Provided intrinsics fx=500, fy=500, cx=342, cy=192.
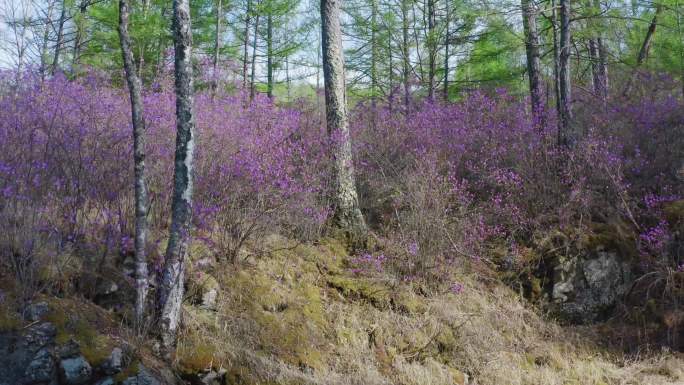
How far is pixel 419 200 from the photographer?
682cm

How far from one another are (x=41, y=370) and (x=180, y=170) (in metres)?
1.89

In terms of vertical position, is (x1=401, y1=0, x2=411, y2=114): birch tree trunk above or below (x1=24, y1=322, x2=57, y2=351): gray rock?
above

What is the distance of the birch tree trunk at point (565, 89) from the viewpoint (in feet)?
26.2

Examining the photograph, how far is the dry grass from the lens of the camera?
473 cm

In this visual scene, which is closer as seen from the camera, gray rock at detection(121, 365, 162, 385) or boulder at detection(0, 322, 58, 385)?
boulder at detection(0, 322, 58, 385)

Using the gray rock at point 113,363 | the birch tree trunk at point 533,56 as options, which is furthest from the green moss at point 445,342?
the birch tree trunk at point 533,56

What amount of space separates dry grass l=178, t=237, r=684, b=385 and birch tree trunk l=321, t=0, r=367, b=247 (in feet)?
1.61

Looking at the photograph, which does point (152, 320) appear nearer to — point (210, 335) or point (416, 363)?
point (210, 335)

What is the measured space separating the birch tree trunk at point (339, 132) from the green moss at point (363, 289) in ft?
2.70

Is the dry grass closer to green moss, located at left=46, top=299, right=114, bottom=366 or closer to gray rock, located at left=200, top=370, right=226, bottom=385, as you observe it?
gray rock, located at left=200, top=370, right=226, bottom=385

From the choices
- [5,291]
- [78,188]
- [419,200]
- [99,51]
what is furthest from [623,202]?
[99,51]

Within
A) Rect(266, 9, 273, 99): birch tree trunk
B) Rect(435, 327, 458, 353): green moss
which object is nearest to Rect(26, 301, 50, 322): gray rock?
Rect(435, 327, 458, 353): green moss

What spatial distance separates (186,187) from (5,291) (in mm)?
1606

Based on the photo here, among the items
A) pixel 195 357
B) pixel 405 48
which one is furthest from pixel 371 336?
pixel 405 48
